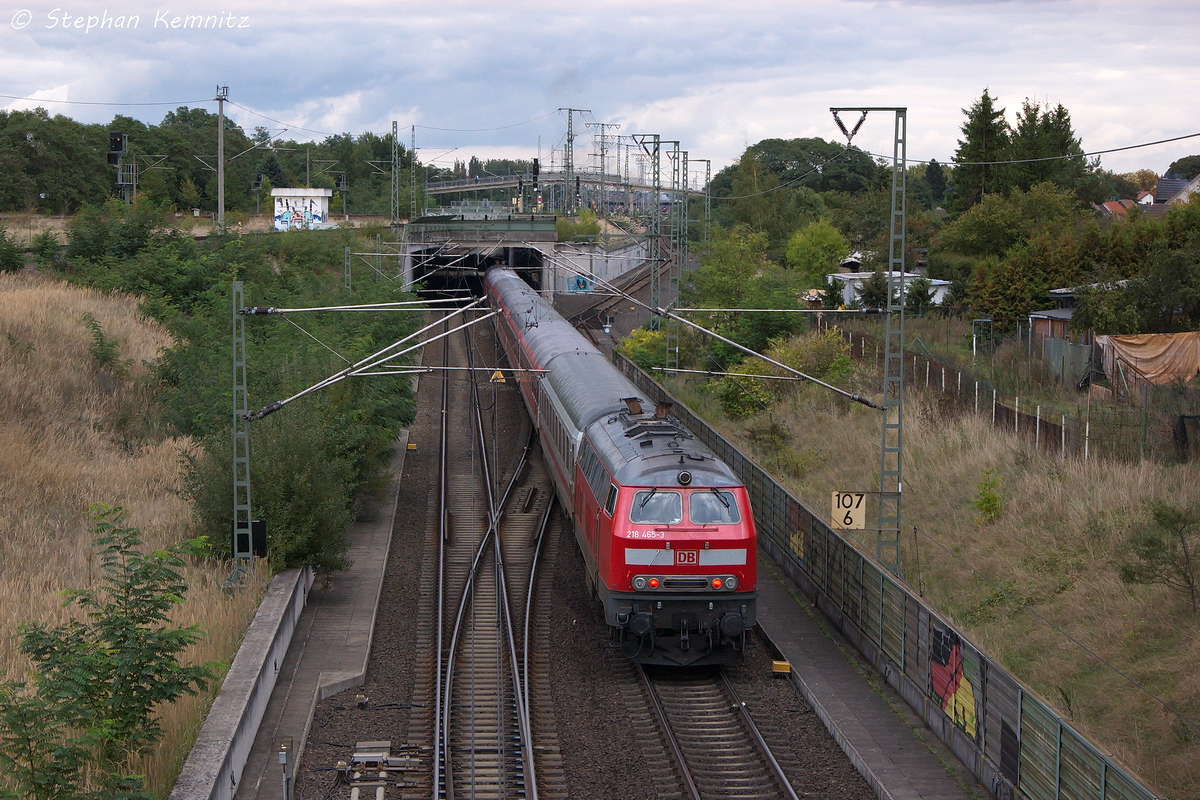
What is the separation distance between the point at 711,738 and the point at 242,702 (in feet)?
18.2

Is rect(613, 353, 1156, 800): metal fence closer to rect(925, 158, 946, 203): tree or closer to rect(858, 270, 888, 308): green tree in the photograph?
rect(858, 270, 888, 308): green tree

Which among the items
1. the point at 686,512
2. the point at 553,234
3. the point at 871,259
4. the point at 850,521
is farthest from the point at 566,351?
the point at 871,259

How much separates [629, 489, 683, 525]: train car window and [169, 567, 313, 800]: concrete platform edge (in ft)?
16.9

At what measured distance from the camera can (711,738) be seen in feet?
42.0

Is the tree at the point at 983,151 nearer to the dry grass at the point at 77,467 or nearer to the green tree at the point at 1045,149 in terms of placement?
the green tree at the point at 1045,149

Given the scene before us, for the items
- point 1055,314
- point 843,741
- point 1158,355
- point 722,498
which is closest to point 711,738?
point 843,741

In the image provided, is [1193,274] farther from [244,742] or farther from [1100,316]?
[244,742]

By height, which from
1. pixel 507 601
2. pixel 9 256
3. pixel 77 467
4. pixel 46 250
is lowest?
pixel 507 601

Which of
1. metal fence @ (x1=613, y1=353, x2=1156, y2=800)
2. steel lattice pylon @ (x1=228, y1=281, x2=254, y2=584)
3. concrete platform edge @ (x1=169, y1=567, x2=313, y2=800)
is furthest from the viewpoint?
steel lattice pylon @ (x1=228, y1=281, x2=254, y2=584)

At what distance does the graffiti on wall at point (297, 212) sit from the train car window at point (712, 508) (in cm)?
5189

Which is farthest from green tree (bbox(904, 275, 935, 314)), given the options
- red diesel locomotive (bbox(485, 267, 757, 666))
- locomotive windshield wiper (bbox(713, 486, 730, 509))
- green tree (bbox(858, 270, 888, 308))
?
locomotive windshield wiper (bbox(713, 486, 730, 509))

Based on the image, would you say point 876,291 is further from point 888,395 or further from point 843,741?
point 843,741

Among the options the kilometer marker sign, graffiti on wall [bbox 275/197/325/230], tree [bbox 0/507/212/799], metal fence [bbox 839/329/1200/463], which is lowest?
tree [bbox 0/507/212/799]

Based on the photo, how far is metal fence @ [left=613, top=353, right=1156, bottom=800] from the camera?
9648 millimetres
